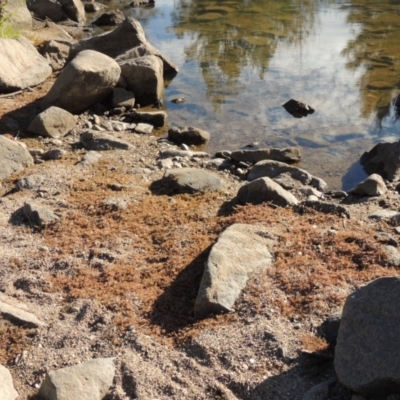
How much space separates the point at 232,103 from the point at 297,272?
872cm

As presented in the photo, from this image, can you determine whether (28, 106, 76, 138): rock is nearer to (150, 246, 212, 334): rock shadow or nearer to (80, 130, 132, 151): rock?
(80, 130, 132, 151): rock

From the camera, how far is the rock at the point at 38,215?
809cm

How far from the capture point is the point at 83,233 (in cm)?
790

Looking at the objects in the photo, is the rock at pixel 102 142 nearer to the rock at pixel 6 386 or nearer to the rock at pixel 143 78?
the rock at pixel 143 78

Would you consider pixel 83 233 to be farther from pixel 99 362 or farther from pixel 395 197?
pixel 395 197

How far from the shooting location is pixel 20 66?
1416 centimetres

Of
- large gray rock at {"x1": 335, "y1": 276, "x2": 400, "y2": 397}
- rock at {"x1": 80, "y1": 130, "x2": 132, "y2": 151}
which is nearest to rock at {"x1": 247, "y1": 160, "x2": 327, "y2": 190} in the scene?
rock at {"x1": 80, "y1": 130, "x2": 132, "y2": 151}

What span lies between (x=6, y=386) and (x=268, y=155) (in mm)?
7442

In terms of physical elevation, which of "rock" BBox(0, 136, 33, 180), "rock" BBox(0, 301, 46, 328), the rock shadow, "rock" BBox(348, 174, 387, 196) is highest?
"rock" BBox(0, 301, 46, 328)

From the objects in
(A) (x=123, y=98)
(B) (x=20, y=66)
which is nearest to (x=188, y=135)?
(A) (x=123, y=98)

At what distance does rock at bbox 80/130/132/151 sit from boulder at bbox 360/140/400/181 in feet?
15.1

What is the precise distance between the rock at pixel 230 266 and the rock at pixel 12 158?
171 inches

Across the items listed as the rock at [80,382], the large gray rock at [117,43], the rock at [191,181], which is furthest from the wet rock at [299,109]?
the rock at [80,382]

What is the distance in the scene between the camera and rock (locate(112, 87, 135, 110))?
536 inches
